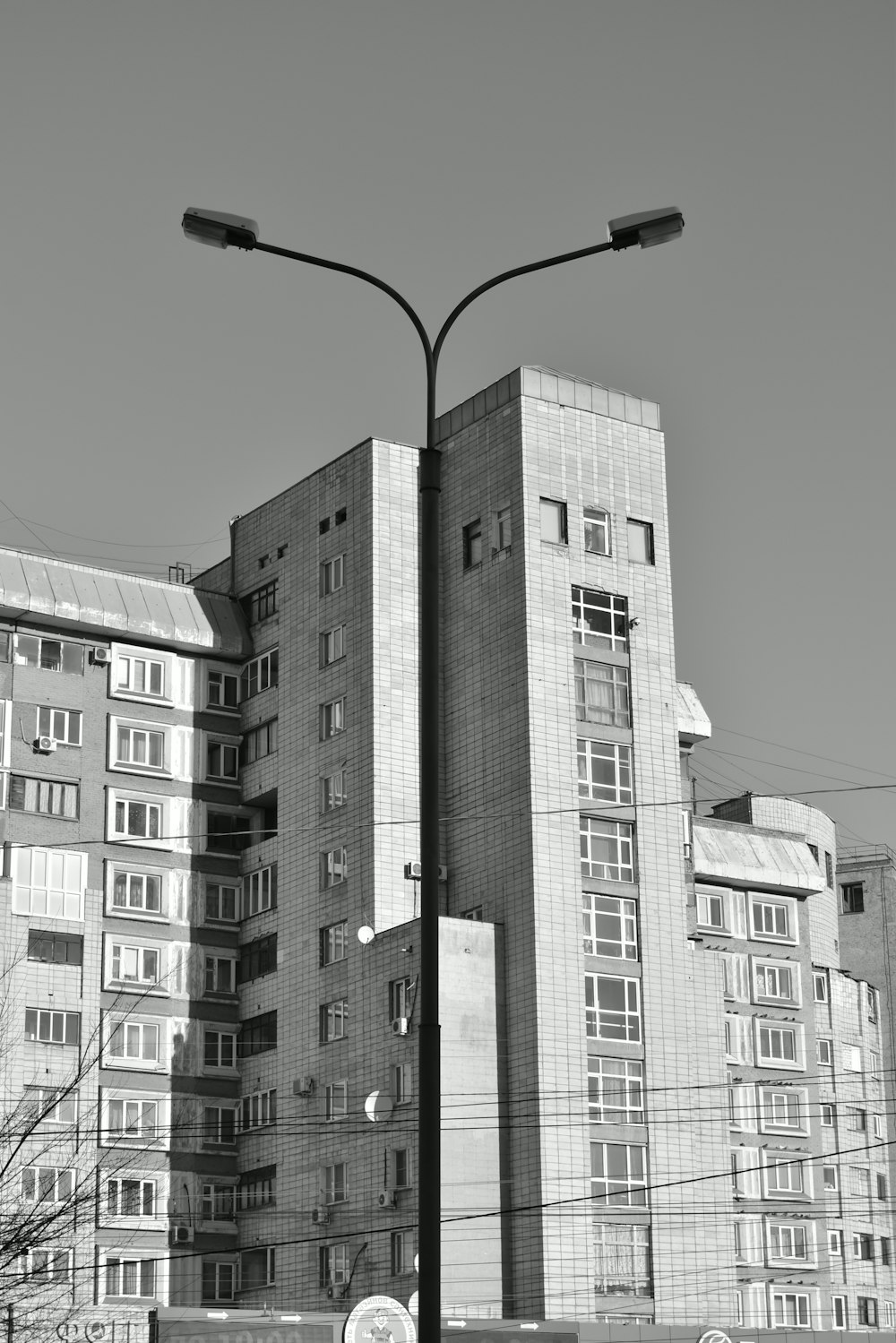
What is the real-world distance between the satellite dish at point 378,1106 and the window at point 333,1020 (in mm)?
3031

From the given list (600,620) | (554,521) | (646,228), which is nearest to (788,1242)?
(600,620)

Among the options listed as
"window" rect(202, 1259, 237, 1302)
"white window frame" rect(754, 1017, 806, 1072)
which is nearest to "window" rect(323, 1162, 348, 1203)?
"window" rect(202, 1259, 237, 1302)

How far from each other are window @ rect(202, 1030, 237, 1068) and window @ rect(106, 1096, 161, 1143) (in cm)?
230

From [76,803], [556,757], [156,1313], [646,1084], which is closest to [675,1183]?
[646,1084]

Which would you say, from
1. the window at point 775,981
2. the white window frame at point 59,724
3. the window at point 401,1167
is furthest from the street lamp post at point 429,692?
the window at point 775,981

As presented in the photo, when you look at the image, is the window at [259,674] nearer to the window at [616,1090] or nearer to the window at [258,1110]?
the window at [258,1110]

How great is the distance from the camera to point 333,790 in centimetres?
6328

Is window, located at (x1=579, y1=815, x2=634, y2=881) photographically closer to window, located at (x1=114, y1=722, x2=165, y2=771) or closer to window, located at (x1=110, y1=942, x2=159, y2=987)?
window, located at (x1=110, y1=942, x2=159, y2=987)

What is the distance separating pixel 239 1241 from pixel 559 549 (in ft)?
75.1

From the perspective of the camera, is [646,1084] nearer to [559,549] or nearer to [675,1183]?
[675,1183]

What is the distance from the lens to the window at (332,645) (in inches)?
2534

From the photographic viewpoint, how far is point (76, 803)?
64312 millimetres

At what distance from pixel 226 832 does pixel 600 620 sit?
47.0 feet

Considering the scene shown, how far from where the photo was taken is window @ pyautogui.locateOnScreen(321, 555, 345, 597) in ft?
214
